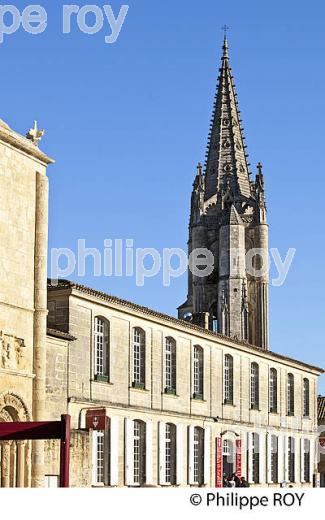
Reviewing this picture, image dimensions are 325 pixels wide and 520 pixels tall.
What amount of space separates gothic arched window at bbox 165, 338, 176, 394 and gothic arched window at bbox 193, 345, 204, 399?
176cm

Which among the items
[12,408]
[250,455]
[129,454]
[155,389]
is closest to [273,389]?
[250,455]

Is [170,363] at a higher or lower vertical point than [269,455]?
higher

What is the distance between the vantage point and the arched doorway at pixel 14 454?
83.7 feet

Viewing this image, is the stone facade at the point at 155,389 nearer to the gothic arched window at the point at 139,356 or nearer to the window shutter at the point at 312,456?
the gothic arched window at the point at 139,356

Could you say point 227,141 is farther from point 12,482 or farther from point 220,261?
point 12,482

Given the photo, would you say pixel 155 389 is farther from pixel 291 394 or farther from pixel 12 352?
pixel 291 394

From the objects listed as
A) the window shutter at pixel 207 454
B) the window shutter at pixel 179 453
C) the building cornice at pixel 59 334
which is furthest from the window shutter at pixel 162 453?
the building cornice at pixel 59 334

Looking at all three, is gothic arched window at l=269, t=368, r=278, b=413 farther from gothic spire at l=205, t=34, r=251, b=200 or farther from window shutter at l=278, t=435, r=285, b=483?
gothic spire at l=205, t=34, r=251, b=200

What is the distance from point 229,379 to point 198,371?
2639mm

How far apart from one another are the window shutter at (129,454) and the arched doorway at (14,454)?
6608 mm

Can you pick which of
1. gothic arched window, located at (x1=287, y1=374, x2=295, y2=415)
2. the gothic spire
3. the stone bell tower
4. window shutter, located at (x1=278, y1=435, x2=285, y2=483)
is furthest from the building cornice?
the gothic spire

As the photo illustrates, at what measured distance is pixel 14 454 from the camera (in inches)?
1014

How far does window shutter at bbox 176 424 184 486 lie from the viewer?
116 ft
